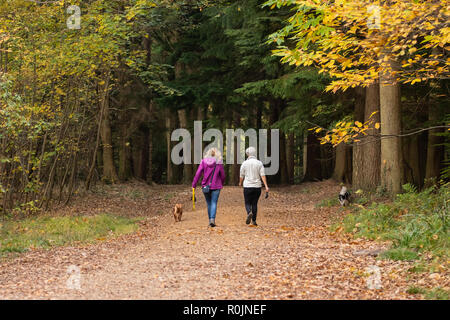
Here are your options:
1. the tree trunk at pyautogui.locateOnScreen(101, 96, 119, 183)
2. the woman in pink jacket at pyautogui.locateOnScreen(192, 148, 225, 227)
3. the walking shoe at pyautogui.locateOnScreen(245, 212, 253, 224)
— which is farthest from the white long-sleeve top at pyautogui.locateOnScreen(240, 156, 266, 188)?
the tree trunk at pyautogui.locateOnScreen(101, 96, 119, 183)

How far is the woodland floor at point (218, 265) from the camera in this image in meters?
6.44

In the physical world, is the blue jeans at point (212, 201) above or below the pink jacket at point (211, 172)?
below

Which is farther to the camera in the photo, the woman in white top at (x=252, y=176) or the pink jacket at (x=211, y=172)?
the pink jacket at (x=211, y=172)

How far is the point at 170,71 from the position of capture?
29672 millimetres

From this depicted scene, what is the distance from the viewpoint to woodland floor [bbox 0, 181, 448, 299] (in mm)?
6441

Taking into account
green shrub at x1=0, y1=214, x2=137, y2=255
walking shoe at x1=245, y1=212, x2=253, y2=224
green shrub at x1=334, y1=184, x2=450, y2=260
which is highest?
green shrub at x1=334, y1=184, x2=450, y2=260

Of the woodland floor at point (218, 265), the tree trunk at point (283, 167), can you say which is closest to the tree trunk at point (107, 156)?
the tree trunk at point (283, 167)

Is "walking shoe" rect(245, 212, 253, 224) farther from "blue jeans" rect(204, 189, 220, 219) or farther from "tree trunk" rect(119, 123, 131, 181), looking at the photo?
"tree trunk" rect(119, 123, 131, 181)

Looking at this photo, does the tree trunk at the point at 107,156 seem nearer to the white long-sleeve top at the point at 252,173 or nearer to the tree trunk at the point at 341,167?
the tree trunk at the point at 341,167

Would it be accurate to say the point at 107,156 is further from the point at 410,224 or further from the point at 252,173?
the point at 410,224

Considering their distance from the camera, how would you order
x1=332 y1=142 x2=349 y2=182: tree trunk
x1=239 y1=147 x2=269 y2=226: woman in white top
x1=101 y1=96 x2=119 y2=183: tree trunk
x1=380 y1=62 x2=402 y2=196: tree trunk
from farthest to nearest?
x1=101 y1=96 x2=119 y2=183: tree trunk → x1=332 y1=142 x2=349 y2=182: tree trunk → x1=380 y1=62 x2=402 y2=196: tree trunk → x1=239 y1=147 x2=269 y2=226: woman in white top
